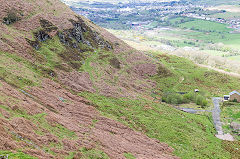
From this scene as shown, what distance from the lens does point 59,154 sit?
4025 centimetres

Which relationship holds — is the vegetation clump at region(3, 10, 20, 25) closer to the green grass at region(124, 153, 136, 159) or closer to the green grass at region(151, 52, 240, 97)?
the green grass at region(151, 52, 240, 97)

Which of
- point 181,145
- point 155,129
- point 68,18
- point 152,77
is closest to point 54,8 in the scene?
point 68,18

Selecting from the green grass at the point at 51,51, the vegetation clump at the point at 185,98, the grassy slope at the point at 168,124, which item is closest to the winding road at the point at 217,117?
the grassy slope at the point at 168,124

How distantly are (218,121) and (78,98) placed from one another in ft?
181

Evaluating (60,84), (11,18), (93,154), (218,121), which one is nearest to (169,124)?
(218,121)

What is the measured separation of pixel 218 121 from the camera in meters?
90.1

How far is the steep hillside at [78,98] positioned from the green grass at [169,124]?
1.00ft

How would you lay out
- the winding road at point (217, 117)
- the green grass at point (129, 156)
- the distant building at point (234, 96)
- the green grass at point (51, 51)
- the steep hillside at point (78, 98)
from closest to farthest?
the steep hillside at point (78, 98)
the green grass at point (129, 156)
the winding road at point (217, 117)
the green grass at point (51, 51)
the distant building at point (234, 96)

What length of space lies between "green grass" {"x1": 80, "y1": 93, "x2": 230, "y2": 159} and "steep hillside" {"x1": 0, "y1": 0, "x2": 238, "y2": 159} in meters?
0.30

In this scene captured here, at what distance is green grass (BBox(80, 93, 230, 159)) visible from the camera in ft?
213

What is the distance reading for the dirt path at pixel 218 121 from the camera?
77312mm

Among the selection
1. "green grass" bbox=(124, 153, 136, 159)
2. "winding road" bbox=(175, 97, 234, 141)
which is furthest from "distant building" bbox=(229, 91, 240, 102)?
"green grass" bbox=(124, 153, 136, 159)

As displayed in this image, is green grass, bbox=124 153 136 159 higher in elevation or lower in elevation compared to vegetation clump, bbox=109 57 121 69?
higher

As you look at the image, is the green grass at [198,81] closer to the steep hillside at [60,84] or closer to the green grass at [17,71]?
the steep hillside at [60,84]
